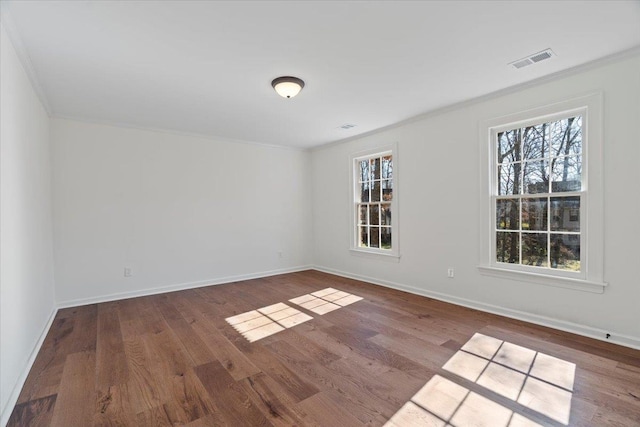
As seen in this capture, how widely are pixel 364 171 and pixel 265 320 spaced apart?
314cm

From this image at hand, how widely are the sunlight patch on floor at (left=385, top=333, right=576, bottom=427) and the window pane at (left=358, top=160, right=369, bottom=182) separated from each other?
333 cm

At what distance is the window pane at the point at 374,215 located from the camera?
5.23 metres

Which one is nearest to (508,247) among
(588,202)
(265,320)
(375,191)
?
(588,202)

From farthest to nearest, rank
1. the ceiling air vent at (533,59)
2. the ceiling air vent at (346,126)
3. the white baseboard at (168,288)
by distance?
the ceiling air vent at (346,126) → the white baseboard at (168,288) → the ceiling air vent at (533,59)

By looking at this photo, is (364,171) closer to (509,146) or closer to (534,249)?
(509,146)

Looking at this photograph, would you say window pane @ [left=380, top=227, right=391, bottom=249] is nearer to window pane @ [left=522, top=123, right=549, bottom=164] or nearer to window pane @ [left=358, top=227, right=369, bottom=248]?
window pane @ [left=358, top=227, right=369, bottom=248]

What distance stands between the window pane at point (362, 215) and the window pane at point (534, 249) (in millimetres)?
2490

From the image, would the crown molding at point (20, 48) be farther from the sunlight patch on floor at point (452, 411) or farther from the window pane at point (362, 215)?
the window pane at point (362, 215)

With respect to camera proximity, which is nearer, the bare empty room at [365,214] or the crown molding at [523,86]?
the bare empty room at [365,214]

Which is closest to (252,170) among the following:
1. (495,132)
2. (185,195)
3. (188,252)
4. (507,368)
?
(185,195)

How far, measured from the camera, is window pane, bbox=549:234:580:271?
303 centimetres

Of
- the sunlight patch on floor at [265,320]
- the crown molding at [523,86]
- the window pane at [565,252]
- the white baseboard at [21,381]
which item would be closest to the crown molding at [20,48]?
the white baseboard at [21,381]

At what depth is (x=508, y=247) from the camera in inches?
140

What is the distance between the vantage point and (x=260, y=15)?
82.0 inches
